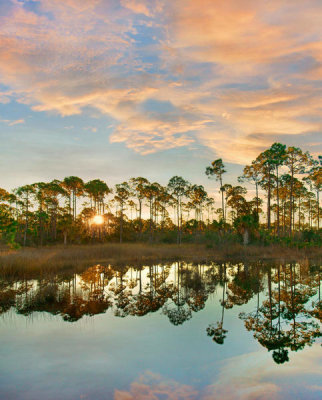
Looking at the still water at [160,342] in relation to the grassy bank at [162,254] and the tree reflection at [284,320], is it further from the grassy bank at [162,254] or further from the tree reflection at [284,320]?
the grassy bank at [162,254]

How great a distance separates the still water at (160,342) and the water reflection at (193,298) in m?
0.04

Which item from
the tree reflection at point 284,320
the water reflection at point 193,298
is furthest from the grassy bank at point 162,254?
the tree reflection at point 284,320

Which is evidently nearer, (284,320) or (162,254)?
(284,320)

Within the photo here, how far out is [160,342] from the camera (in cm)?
783

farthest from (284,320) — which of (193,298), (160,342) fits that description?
(193,298)

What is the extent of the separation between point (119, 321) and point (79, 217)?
162 ft

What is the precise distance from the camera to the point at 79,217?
57.0 metres

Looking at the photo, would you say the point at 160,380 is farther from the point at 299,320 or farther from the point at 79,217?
the point at 79,217

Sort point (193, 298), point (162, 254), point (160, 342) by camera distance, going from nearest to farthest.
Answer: point (160, 342) < point (193, 298) < point (162, 254)

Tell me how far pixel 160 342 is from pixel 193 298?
5413 mm

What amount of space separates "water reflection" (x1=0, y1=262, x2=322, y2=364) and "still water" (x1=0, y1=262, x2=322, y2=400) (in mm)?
44

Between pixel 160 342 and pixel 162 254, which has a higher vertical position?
pixel 160 342

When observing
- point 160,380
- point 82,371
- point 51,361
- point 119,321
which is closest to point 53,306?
point 119,321

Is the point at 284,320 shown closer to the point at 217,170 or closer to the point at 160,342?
the point at 160,342
